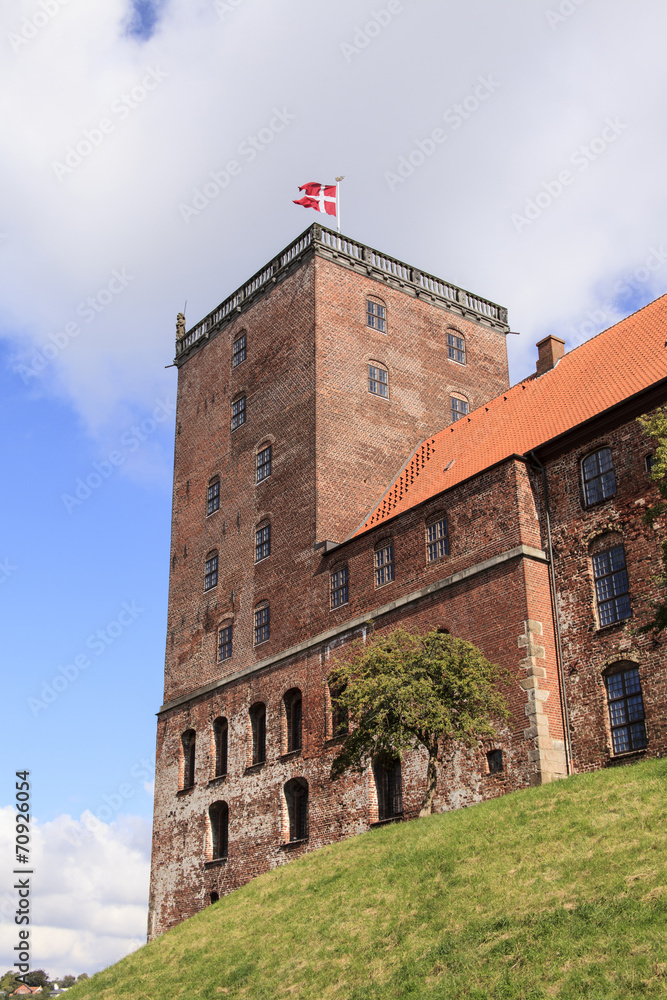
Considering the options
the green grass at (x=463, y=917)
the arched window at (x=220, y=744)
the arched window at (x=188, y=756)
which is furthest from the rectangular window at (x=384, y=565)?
the arched window at (x=188, y=756)

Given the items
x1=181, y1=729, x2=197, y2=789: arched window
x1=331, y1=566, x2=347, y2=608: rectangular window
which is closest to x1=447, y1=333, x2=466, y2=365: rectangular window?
x1=331, y1=566, x2=347, y2=608: rectangular window

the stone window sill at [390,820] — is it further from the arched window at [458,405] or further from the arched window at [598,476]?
the arched window at [458,405]

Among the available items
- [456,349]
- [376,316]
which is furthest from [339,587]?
[456,349]

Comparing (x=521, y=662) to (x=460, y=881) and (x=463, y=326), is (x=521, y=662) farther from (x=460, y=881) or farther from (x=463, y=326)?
(x=463, y=326)

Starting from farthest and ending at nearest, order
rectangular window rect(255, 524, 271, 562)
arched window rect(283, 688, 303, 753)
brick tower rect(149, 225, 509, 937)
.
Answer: rectangular window rect(255, 524, 271, 562) < brick tower rect(149, 225, 509, 937) < arched window rect(283, 688, 303, 753)

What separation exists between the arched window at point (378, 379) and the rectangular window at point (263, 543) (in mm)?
6485

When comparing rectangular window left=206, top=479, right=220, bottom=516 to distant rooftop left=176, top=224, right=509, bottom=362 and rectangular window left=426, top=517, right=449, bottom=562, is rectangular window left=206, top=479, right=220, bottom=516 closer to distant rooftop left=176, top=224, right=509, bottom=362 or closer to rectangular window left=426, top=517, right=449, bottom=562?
distant rooftop left=176, top=224, right=509, bottom=362

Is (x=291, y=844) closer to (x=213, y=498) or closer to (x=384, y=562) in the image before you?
(x=384, y=562)

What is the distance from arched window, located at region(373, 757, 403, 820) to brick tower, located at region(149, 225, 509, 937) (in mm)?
663

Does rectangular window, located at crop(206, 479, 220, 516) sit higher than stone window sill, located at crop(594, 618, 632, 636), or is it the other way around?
rectangular window, located at crop(206, 479, 220, 516)

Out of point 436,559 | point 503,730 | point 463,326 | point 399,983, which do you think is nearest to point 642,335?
point 436,559

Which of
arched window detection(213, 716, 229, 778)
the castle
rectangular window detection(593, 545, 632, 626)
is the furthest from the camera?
arched window detection(213, 716, 229, 778)

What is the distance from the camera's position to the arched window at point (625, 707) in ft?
81.0

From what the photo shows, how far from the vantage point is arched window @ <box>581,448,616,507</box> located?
88.7 ft
